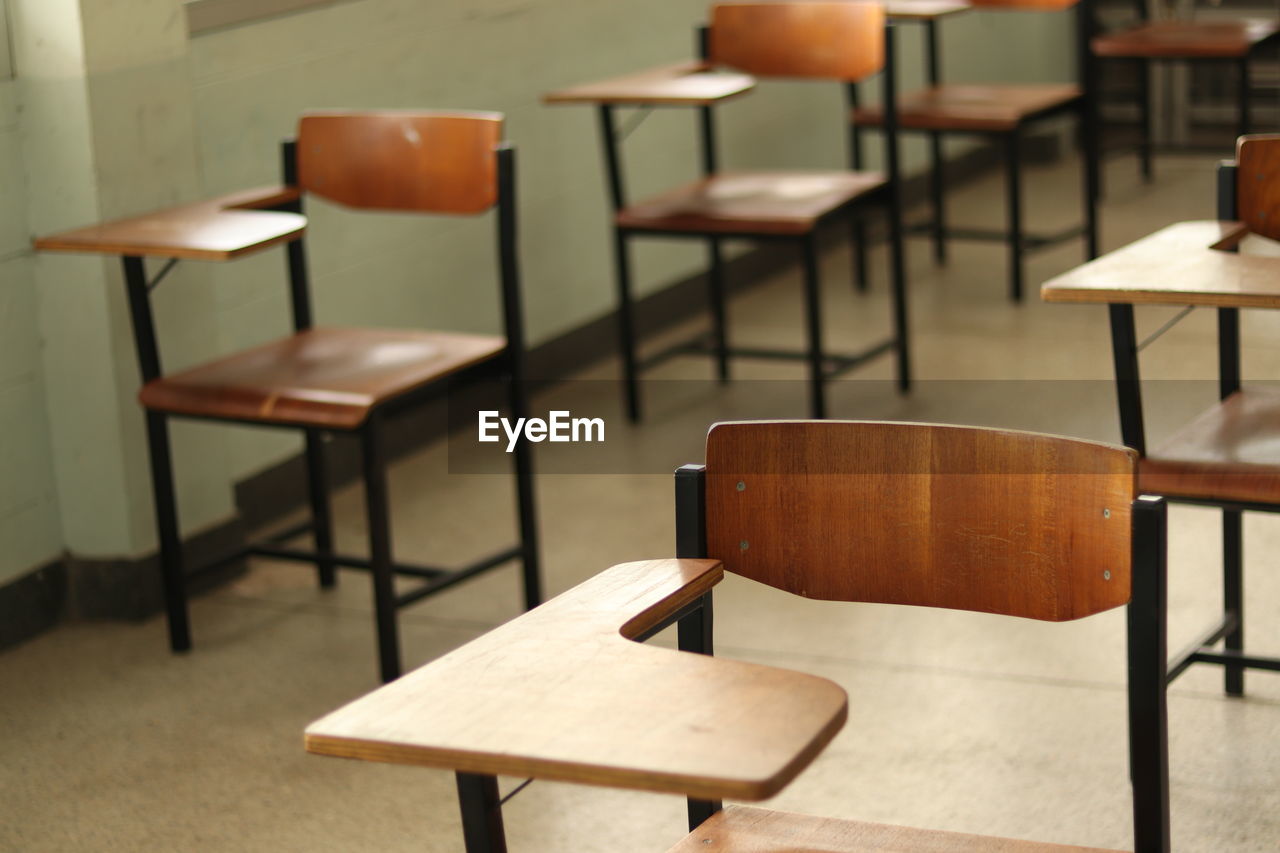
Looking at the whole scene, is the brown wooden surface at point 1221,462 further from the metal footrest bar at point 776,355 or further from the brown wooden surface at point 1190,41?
the brown wooden surface at point 1190,41

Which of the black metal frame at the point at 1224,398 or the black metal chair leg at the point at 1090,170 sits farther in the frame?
the black metal chair leg at the point at 1090,170

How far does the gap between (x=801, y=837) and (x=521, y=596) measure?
177 cm

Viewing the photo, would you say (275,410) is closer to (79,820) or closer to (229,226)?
A: (229,226)

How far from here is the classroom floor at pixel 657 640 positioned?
2.23 metres

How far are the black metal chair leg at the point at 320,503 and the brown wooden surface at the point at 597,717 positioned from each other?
6.36 feet

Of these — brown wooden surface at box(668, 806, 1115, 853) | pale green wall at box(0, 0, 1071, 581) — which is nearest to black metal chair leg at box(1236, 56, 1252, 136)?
pale green wall at box(0, 0, 1071, 581)

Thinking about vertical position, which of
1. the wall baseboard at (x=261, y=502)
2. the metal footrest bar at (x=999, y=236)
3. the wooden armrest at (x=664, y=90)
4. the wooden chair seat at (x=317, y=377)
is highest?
the wooden armrest at (x=664, y=90)

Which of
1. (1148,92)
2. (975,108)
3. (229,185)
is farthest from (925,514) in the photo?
(1148,92)

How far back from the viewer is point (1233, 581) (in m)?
2.45

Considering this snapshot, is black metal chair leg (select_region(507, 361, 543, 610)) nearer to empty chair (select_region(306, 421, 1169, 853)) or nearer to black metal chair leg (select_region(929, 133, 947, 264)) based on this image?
empty chair (select_region(306, 421, 1169, 853))

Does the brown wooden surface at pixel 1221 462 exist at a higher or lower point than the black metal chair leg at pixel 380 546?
higher

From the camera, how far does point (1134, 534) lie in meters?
1.26

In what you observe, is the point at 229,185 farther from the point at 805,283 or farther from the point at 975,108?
the point at 975,108

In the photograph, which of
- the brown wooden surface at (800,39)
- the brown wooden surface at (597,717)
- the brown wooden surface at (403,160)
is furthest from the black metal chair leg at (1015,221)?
the brown wooden surface at (597,717)
